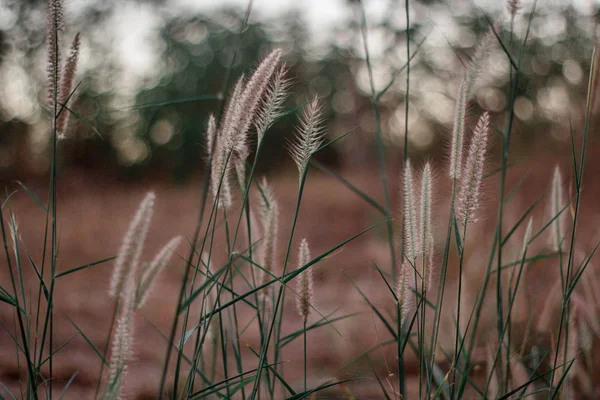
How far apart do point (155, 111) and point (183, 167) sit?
837 mm

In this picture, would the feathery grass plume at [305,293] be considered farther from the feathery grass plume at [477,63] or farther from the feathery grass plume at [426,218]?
the feathery grass plume at [477,63]

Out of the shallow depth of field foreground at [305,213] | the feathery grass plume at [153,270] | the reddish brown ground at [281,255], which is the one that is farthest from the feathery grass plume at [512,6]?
the feathery grass plume at [153,270]

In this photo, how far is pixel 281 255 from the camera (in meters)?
3.06

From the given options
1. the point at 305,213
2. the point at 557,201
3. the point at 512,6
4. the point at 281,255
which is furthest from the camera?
the point at 305,213

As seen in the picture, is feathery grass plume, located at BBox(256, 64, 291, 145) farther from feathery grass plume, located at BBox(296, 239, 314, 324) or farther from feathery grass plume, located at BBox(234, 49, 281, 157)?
feathery grass plume, located at BBox(296, 239, 314, 324)

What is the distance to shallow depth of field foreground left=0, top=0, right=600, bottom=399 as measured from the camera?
508mm

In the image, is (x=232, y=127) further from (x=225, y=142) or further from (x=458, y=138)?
(x=458, y=138)

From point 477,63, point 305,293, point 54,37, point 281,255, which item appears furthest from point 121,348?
point 281,255

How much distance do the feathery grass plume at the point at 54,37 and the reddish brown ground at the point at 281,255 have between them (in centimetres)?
16

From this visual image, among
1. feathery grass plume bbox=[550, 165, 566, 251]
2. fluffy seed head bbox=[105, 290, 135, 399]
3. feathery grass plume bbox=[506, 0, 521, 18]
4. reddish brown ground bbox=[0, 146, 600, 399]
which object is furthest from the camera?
reddish brown ground bbox=[0, 146, 600, 399]

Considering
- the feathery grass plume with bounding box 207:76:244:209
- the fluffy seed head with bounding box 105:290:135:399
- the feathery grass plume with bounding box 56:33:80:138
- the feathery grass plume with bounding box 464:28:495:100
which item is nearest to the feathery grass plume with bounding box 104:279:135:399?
the fluffy seed head with bounding box 105:290:135:399

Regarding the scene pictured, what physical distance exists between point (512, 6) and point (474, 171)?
7.8 inches

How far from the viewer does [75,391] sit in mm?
1350

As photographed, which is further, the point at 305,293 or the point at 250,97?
the point at 305,293
